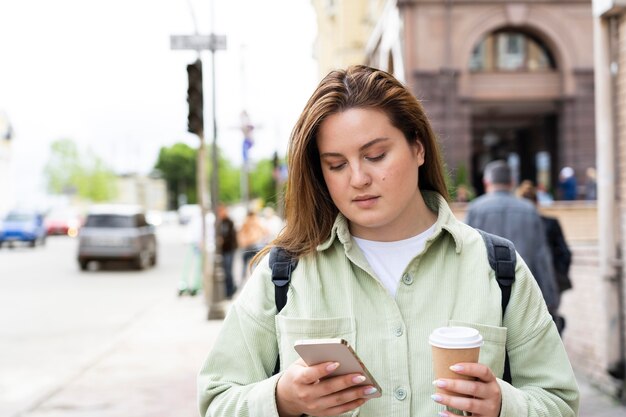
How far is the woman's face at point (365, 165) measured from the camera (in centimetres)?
190

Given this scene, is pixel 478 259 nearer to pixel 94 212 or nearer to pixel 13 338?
pixel 13 338

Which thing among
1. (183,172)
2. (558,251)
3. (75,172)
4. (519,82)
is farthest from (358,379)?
(183,172)

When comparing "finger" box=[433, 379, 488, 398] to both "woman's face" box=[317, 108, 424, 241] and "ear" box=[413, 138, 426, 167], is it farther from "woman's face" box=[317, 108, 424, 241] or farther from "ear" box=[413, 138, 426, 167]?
"ear" box=[413, 138, 426, 167]

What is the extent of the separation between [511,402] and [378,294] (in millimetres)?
393

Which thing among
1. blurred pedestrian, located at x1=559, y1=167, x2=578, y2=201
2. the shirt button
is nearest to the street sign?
the shirt button

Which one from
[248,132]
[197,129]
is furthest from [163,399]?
[248,132]

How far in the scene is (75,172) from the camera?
4018 inches

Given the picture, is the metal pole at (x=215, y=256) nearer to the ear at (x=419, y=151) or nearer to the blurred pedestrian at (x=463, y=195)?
the blurred pedestrian at (x=463, y=195)

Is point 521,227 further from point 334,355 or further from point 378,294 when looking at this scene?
point 334,355

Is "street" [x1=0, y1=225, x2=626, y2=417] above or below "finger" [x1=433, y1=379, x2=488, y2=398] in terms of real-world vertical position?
below

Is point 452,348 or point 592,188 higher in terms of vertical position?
point 592,188

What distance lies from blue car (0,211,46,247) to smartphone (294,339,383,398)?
1371 inches

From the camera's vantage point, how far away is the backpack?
1.90 m

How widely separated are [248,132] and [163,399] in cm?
1543
